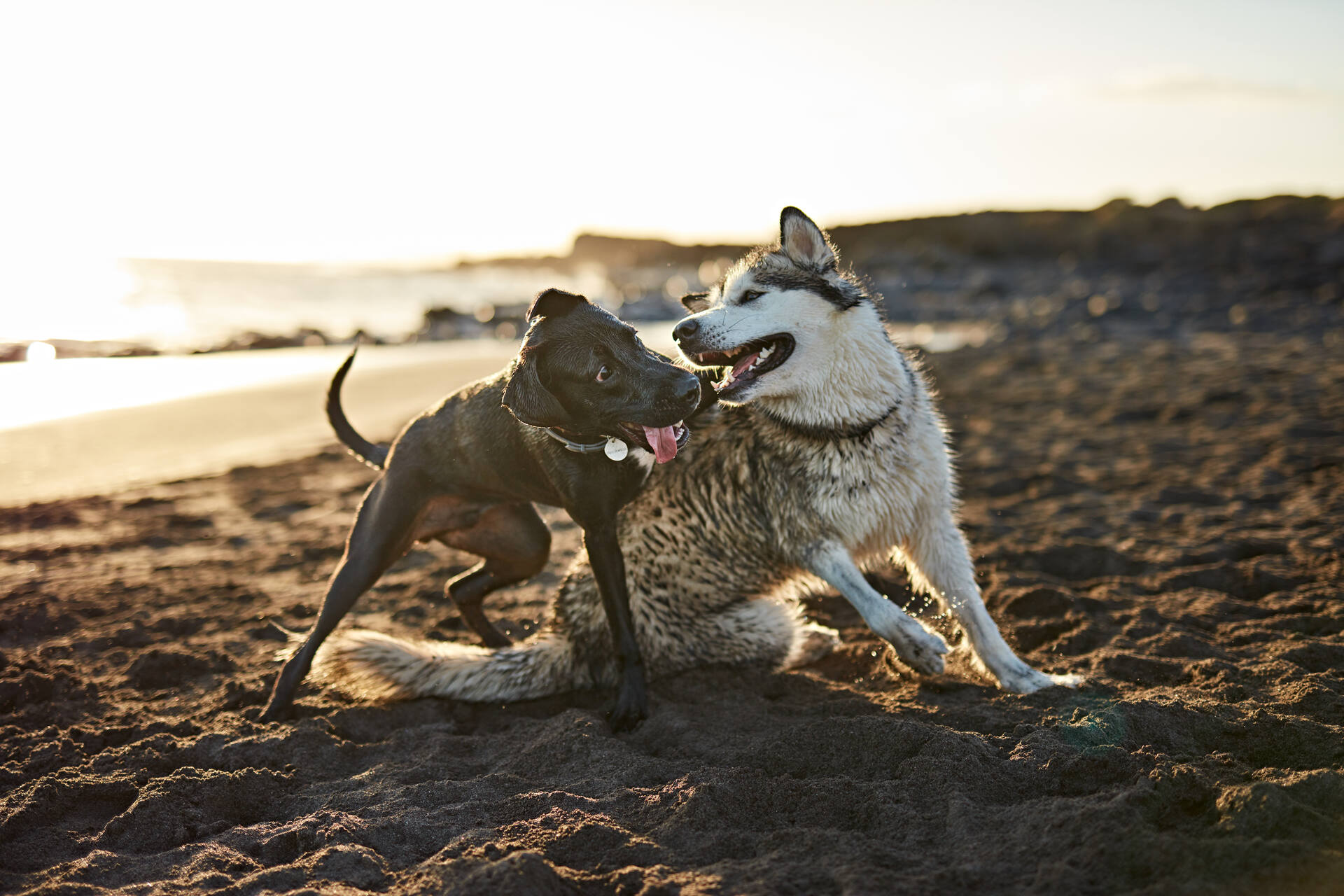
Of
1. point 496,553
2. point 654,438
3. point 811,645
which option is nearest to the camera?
point 654,438

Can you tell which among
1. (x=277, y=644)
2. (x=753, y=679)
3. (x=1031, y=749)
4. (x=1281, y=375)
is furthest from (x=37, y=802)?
(x=1281, y=375)

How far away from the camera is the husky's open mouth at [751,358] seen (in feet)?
13.0

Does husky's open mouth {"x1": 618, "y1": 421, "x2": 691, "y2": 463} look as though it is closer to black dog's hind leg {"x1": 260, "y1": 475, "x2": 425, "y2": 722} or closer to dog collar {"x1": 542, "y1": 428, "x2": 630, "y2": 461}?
dog collar {"x1": 542, "y1": 428, "x2": 630, "y2": 461}

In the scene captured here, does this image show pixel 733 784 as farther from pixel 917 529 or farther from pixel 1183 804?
pixel 917 529

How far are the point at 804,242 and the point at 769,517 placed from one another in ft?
4.17

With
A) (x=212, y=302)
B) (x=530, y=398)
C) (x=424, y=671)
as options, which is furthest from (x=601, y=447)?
(x=212, y=302)

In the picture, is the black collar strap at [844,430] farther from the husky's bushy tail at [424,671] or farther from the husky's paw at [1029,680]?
Result: the husky's bushy tail at [424,671]

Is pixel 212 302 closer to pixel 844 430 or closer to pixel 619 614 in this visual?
pixel 619 614

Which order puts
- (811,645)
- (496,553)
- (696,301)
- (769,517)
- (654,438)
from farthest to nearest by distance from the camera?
(696,301) < (496,553) < (811,645) < (769,517) < (654,438)

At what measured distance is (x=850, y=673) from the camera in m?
4.17

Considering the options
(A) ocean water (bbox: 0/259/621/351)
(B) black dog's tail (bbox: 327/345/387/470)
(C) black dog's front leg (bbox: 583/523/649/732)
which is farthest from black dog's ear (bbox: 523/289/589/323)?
(A) ocean water (bbox: 0/259/621/351)

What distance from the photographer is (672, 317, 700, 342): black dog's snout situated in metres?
3.97

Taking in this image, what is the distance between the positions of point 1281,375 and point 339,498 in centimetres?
1002

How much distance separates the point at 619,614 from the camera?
3.75 meters
